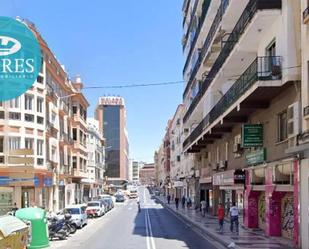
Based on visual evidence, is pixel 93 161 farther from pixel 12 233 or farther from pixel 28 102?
pixel 12 233

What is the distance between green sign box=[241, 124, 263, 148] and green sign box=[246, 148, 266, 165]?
18.2 inches

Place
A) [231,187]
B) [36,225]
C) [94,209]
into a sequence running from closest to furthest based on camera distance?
[36,225]
[231,187]
[94,209]

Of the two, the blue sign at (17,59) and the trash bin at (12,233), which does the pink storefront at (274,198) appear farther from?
the blue sign at (17,59)

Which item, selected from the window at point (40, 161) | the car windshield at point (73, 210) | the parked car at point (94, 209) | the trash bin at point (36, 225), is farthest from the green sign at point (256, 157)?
the parked car at point (94, 209)

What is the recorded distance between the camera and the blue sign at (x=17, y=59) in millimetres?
11031

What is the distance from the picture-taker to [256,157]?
29.1 metres

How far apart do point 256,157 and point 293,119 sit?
6.44 meters

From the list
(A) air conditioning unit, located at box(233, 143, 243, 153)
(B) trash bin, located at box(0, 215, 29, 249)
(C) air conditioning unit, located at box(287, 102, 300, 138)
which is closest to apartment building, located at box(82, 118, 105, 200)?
(A) air conditioning unit, located at box(233, 143, 243, 153)

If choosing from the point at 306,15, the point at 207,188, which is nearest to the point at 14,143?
the point at 207,188

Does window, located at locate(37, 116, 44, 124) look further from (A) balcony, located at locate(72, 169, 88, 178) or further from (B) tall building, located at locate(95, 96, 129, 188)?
(B) tall building, located at locate(95, 96, 129, 188)

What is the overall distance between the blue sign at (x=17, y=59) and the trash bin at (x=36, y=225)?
1167cm

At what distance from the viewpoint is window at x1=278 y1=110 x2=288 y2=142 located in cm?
2508

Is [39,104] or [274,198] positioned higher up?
[39,104]

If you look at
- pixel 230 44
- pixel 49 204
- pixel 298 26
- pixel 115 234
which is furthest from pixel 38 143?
pixel 298 26
